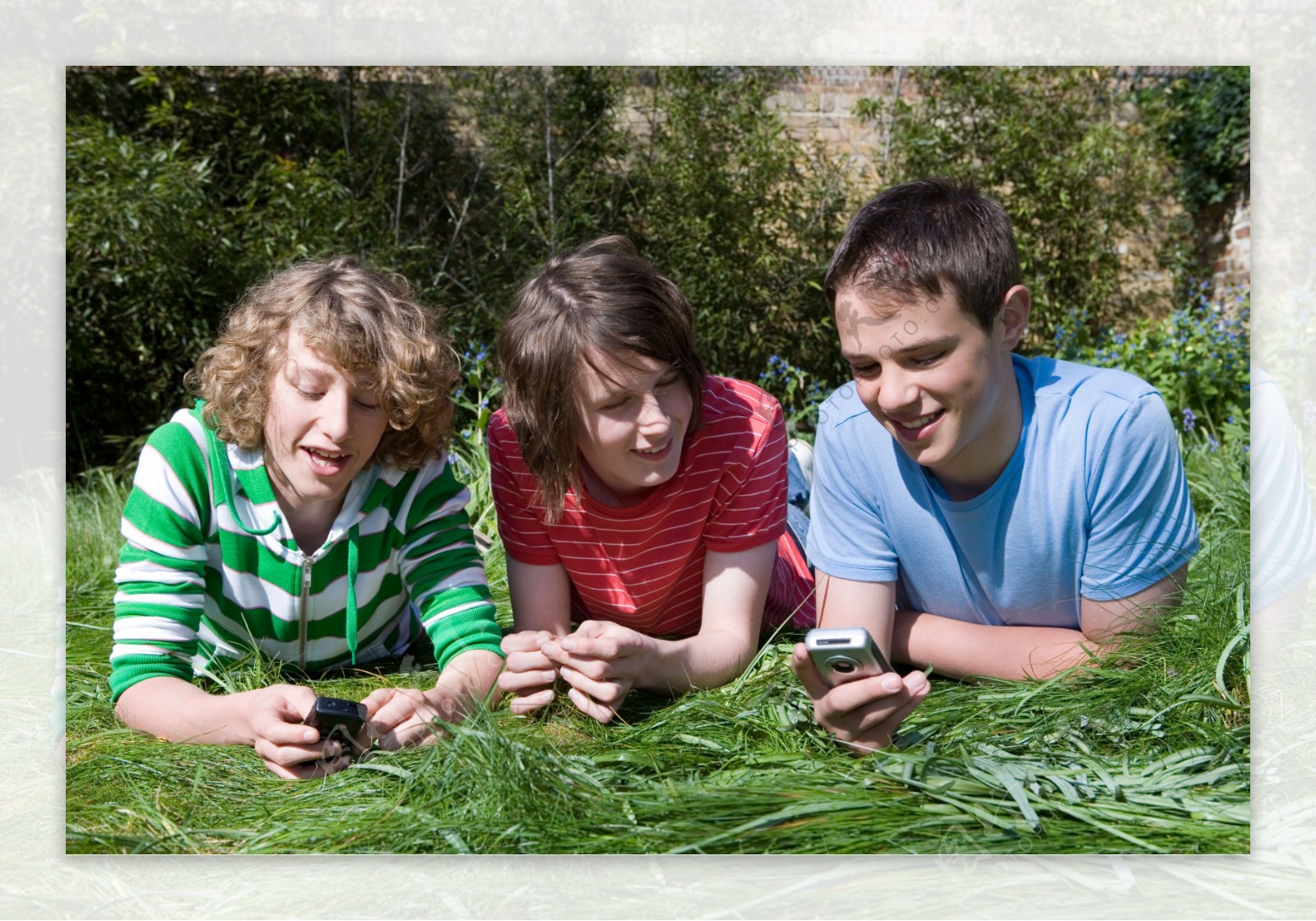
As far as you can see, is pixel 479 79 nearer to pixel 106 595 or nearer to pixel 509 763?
pixel 106 595

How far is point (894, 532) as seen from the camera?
2.76 m

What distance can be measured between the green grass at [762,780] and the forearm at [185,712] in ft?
0.14

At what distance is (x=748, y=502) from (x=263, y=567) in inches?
48.6

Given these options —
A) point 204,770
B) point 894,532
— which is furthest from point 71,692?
point 894,532

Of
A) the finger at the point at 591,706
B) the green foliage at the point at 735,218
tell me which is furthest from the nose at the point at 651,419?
the green foliage at the point at 735,218

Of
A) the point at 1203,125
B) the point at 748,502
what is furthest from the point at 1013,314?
the point at 1203,125

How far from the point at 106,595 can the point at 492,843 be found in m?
2.68

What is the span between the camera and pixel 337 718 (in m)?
2.18

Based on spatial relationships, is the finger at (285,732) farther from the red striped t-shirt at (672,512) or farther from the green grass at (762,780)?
the red striped t-shirt at (672,512)

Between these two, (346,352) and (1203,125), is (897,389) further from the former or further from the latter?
(1203,125)

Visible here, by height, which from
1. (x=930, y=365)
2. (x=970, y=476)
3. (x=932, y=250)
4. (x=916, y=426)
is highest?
(x=932, y=250)

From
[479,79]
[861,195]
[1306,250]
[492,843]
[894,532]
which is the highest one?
[479,79]

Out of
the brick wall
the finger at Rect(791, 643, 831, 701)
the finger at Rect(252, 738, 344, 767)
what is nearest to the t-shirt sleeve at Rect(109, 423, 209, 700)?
the finger at Rect(252, 738, 344, 767)

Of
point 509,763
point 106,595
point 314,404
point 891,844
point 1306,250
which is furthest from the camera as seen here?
point 106,595
